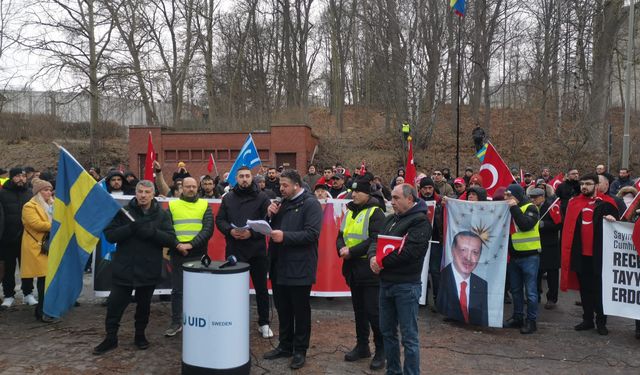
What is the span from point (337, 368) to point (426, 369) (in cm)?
96

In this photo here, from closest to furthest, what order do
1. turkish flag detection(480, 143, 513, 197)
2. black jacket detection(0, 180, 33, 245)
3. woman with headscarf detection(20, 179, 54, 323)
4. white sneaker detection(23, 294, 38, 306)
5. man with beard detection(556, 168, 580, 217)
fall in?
woman with headscarf detection(20, 179, 54, 323)
black jacket detection(0, 180, 33, 245)
white sneaker detection(23, 294, 38, 306)
turkish flag detection(480, 143, 513, 197)
man with beard detection(556, 168, 580, 217)

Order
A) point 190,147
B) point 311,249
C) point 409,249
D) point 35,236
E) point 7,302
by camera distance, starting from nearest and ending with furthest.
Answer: point 409,249
point 311,249
point 35,236
point 7,302
point 190,147

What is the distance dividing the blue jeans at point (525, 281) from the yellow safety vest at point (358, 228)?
8.88 feet

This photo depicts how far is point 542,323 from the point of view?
7531mm

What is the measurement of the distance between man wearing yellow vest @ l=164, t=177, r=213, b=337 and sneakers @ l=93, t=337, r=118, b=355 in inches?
28.6

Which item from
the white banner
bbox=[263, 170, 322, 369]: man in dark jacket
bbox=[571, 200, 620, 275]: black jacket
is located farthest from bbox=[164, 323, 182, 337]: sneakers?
the white banner

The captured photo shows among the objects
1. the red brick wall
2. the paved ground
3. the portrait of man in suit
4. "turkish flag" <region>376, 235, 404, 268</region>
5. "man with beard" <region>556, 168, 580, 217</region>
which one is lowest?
the paved ground

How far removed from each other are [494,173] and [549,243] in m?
1.36

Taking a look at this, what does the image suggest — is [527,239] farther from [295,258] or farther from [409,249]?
[295,258]

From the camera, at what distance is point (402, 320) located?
15.8 ft

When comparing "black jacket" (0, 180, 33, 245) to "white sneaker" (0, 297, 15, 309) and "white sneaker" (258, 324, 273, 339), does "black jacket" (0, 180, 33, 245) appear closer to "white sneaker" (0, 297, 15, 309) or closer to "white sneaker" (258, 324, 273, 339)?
"white sneaker" (0, 297, 15, 309)

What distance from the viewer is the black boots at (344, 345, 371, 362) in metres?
5.88

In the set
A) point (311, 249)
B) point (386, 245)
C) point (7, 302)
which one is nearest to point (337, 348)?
point (311, 249)

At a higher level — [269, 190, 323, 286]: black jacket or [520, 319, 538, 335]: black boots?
[269, 190, 323, 286]: black jacket
